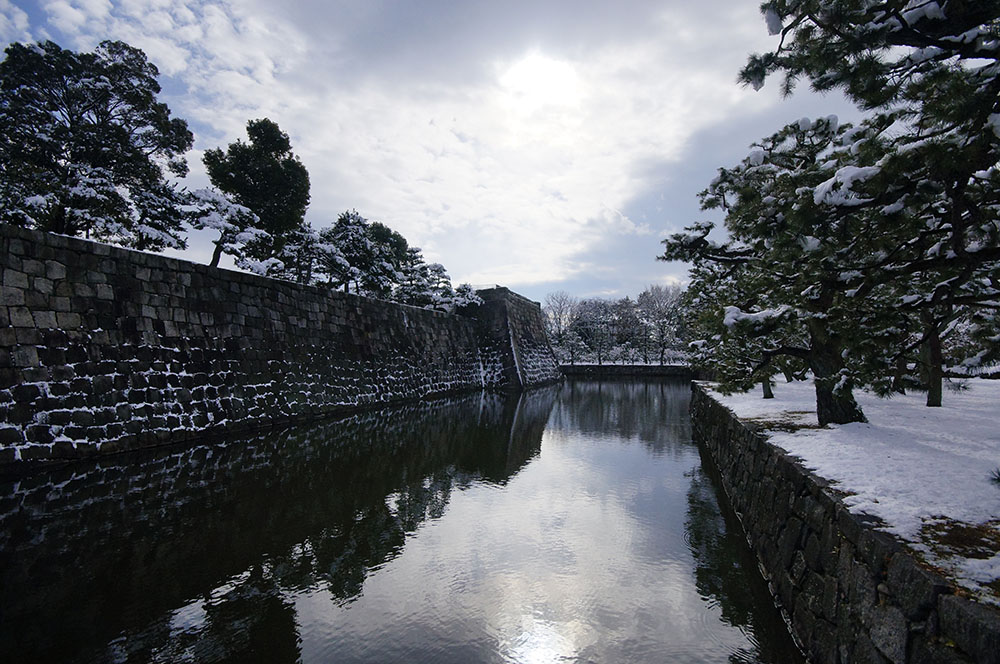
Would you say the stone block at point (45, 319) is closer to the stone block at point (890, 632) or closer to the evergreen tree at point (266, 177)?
the stone block at point (890, 632)

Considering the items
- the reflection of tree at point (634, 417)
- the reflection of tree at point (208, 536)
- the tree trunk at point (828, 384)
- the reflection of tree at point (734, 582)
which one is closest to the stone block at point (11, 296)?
the reflection of tree at point (208, 536)

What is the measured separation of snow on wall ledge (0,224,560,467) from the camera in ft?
18.3

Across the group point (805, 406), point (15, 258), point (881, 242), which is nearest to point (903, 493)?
point (881, 242)

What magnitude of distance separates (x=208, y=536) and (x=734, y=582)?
3.98 m

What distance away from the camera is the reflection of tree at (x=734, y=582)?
258 centimetres

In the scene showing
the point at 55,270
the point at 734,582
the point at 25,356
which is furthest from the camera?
the point at 55,270

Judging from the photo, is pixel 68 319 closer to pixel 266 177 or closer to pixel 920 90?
pixel 920 90

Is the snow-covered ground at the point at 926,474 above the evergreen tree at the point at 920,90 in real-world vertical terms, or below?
below

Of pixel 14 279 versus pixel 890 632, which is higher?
pixel 14 279

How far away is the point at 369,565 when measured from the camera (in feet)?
11.4

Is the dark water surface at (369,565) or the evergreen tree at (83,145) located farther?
the evergreen tree at (83,145)

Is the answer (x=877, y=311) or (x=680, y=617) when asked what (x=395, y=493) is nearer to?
(x=680, y=617)

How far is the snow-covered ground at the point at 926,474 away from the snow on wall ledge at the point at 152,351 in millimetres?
7593

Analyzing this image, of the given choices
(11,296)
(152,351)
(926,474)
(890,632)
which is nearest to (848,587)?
(890,632)
